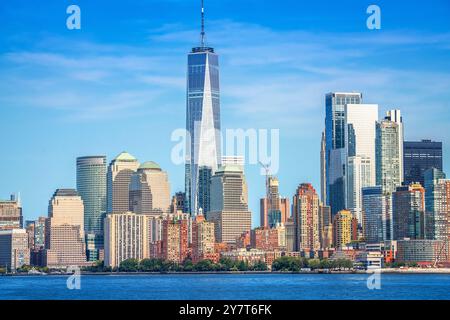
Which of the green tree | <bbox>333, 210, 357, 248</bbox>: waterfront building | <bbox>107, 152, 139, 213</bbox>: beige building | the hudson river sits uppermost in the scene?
<bbox>107, 152, 139, 213</bbox>: beige building

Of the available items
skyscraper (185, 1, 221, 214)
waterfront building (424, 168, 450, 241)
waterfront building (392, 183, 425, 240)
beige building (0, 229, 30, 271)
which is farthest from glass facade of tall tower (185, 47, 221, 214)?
waterfront building (424, 168, 450, 241)

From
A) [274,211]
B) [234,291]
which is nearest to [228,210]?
[274,211]

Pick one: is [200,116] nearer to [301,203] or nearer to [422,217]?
[301,203]

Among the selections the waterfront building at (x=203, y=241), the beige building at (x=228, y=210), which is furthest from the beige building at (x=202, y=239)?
the beige building at (x=228, y=210)

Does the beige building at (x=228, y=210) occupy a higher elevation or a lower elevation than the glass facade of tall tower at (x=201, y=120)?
lower

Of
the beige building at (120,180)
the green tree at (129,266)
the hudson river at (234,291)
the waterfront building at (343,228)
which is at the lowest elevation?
the green tree at (129,266)

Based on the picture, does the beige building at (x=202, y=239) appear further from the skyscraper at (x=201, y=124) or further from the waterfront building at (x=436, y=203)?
the waterfront building at (x=436, y=203)

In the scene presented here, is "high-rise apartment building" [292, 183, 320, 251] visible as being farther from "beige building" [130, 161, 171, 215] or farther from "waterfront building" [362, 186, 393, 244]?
"beige building" [130, 161, 171, 215]
